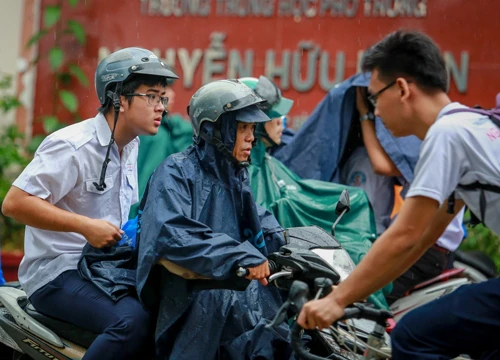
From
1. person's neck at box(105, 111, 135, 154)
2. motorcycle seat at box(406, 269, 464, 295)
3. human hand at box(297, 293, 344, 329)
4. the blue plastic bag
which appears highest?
person's neck at box(105, 111, 135, 154)

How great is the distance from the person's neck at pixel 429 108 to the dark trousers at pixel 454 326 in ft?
2.27

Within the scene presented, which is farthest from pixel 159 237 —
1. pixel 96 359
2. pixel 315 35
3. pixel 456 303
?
pixel 315 35

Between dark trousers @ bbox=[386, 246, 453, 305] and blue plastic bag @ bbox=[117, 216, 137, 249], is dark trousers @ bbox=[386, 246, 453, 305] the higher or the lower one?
the lower one

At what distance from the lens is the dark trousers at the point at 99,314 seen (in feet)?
14.8

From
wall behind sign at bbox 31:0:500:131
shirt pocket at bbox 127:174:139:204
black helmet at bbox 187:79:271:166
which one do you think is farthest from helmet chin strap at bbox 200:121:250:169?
wall behind sign at bbox 31:0:500:131

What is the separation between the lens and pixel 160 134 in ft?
24.3

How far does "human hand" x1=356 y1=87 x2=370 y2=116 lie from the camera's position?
21.8ft

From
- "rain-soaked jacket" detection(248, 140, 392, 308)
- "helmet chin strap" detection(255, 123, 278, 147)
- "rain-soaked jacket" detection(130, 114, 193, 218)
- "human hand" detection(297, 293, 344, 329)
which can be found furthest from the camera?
"rain-soaked jacket" detection(130, 114, 193, 218)

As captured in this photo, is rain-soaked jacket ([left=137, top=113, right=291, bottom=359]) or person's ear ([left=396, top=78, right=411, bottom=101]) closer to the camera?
person's ear ([left=396, top=78, right=411, bottom=101])

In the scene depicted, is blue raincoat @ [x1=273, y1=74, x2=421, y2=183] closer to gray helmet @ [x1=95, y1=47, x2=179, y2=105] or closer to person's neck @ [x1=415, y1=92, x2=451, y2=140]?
gray helmet @ [x1=95, y1=47, x2=179, y2=105]

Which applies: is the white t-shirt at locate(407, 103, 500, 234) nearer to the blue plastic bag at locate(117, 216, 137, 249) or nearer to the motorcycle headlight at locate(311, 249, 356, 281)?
the motorcycle headlight at locate(311, 249, 356, 281)

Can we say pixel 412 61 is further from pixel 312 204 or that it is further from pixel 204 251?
pixel 312 204

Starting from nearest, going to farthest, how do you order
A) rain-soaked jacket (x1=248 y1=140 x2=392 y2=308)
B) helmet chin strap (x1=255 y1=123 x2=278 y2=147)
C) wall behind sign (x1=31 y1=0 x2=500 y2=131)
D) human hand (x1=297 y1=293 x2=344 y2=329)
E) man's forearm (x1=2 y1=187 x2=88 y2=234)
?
human hand (x1=297 y1=293 x2=344 y2=329)
man's forearm (x1=2 y1=187 x2=88 y2=234)
rain-soaked jacket (x1=248 y1=140 x2=392 y2=308)
helmet chin strap (x1=255 y1=123 x2=278 y2=147)
wall behind sign (x1=31 y1=0 x2=500 y2=131)

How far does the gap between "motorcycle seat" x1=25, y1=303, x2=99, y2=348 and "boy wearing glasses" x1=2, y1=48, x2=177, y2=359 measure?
1.4 inches
